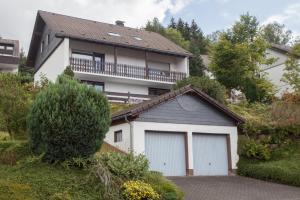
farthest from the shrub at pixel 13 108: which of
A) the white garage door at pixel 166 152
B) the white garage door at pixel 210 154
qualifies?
the white garage door at pixel 210 154

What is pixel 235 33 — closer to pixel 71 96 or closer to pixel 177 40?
pixel 177 40

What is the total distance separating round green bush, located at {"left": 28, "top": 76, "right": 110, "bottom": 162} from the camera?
13.5 m

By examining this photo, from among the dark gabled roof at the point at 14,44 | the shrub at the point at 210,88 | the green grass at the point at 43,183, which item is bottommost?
the green grass at the point at 43,183

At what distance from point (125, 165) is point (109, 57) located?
2126 centimetres

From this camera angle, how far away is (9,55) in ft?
170

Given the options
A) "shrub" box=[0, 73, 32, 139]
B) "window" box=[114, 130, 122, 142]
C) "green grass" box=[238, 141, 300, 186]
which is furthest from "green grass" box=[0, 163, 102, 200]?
"green grass" box=[238, 141, 300, 186]

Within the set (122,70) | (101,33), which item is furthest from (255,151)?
(101,33)

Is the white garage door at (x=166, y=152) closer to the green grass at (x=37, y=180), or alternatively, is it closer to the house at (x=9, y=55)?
the green grass at (x=37, y=180)

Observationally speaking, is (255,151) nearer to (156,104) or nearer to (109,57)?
(156,104)

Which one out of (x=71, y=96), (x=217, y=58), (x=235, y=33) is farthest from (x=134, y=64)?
(x=71, y=96)

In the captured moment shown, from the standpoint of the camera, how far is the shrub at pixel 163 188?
13.3 m

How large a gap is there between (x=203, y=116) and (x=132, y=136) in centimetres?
439

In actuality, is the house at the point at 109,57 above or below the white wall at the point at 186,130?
above

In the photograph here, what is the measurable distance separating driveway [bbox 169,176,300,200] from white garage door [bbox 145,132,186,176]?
942 mm
